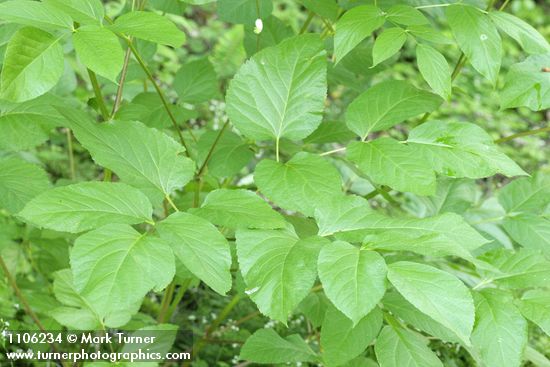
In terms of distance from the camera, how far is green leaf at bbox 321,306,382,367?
1193 millimetres

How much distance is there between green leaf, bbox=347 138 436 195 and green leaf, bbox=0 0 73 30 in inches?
20.8

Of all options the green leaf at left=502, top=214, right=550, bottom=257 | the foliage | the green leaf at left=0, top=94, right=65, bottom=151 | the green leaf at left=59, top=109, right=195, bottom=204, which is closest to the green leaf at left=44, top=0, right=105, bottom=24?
the foliage

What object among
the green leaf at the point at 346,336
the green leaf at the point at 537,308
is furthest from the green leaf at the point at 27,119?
the green leaf at the point at 537,308

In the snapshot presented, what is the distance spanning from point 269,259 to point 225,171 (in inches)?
20.7

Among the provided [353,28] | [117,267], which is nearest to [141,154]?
[117,267]

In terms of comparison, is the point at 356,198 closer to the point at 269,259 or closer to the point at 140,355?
the point at 269,259

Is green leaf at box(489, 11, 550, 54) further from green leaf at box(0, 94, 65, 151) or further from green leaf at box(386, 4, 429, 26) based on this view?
green leaf at box(0, 94, 65, 151)

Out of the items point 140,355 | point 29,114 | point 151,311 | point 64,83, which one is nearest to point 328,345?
point 140,355

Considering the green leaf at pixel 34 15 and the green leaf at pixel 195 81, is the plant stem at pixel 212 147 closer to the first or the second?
the green leaf at pixel 195 81

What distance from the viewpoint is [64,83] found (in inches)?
74.8

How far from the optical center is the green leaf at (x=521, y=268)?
1148 mm

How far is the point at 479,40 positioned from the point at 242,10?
0.57 m

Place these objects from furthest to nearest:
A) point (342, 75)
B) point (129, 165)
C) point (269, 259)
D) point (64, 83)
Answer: point (64, 83)
point (342, 75)
point (129, 165)
point (269, 259)

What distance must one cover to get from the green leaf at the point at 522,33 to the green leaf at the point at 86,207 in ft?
2.38
